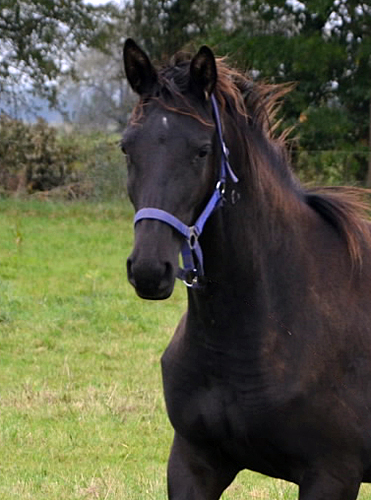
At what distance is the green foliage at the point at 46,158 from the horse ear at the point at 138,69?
17320mm

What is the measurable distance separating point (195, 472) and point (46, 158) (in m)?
18.6

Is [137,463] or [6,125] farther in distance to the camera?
[6,125]

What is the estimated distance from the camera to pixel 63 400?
21.5ft

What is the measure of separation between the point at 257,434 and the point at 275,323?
370 mm

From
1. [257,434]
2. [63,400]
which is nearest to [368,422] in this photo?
[257,434]

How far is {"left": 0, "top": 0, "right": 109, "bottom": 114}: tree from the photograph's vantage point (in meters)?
24.3

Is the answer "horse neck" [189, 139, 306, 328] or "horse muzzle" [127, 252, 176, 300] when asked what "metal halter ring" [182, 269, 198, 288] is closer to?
"horse neck" [189, 139, 306, 328]

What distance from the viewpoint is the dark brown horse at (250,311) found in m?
2.91

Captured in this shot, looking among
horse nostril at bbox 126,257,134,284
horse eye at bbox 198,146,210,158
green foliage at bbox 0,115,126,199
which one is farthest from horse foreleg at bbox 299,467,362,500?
green foliage at bbox 0,115,126,199

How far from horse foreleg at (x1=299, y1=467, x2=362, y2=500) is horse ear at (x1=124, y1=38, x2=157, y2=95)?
1.34 meters

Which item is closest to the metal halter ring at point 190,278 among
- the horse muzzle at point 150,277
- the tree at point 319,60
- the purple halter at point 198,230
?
the purple halter at point 198,230

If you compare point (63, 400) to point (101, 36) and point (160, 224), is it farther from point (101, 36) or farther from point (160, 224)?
point (101, 36)

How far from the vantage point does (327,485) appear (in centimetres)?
305

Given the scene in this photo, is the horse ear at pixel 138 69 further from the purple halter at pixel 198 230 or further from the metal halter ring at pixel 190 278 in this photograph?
the metal halter ring at pixel 190 278
